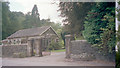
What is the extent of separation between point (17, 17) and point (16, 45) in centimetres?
311

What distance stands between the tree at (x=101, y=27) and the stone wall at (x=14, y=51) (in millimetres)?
5011

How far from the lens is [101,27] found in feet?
21.2

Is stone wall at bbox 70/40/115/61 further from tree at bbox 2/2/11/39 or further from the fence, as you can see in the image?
tree at bbox 2/2/11/39

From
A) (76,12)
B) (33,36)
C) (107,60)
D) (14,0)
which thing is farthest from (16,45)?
(107,60)

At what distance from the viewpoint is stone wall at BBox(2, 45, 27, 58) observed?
955 cm

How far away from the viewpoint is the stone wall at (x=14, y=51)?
376 inches

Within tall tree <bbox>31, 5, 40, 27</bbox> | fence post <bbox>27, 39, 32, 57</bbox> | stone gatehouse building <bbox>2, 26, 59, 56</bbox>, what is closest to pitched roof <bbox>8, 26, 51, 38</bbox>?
stone gatehouse building <bbox>2, 26, 59, 56</bbox>

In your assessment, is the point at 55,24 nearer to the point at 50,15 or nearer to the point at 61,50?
the point at 50,15

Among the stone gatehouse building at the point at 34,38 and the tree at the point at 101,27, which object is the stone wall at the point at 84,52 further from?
the stone gatehouse building at the point at 34,38

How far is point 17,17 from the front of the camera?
7652 mm

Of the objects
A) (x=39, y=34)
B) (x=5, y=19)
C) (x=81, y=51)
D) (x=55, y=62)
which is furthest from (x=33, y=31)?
(x=81, y=51)

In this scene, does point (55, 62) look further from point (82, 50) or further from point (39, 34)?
point (39, 34)

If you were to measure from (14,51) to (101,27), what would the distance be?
7.01 meters

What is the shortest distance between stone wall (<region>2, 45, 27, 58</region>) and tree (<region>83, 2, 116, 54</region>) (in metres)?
5.01
